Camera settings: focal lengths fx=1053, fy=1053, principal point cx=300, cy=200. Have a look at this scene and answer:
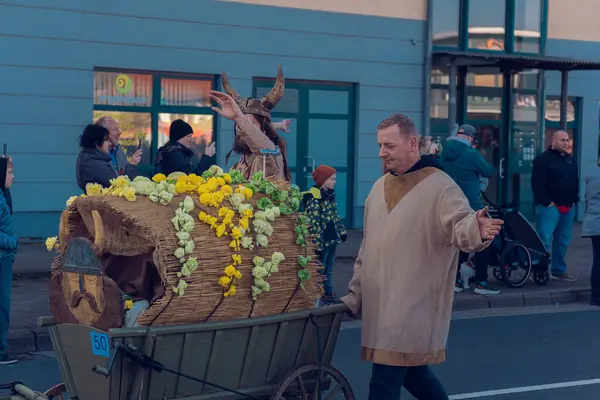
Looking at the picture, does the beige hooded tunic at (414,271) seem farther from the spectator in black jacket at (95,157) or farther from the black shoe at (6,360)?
the spectator in black jacket at (95,157)

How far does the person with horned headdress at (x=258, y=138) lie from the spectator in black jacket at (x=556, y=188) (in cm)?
635

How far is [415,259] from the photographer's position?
5168 mm

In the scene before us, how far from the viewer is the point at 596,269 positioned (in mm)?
11930

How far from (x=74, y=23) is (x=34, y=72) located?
36.4 inches

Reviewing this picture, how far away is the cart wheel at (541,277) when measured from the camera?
1283 cm

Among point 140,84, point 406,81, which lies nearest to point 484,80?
point 406,81

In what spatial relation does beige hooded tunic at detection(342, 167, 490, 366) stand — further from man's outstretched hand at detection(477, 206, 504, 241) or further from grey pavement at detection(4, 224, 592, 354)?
grey pavement at detection(4, 224, 592, 354)

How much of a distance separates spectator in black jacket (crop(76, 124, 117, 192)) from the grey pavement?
4.68 ft

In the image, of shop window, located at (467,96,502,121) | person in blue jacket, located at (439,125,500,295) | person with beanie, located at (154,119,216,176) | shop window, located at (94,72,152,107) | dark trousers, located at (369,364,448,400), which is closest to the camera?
dark trousers, located at (369,364,448,400)

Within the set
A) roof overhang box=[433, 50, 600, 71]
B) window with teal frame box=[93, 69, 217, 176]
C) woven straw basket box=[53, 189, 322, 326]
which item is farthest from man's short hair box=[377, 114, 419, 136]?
roof overhang box=[433, 50, 600, 71]

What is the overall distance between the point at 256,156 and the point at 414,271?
2284mm

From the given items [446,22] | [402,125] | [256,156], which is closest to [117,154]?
[256,156]

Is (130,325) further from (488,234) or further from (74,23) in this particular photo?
(74,23)

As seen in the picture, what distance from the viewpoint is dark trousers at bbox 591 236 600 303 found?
11.9 m
